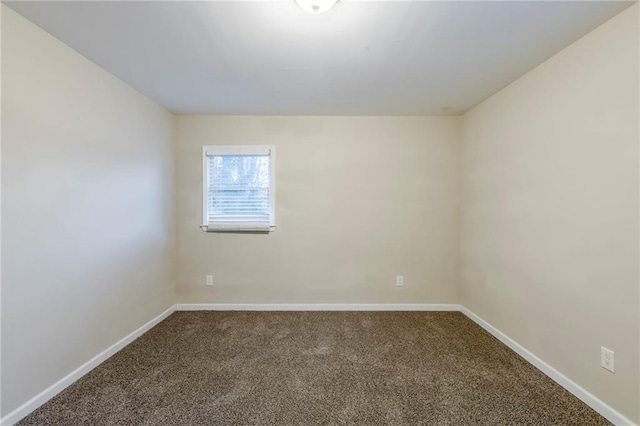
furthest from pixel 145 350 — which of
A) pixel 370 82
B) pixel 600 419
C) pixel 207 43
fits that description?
pixel 600 419

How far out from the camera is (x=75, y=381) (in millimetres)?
1897

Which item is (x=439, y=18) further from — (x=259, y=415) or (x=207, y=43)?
(x=259, y=415)

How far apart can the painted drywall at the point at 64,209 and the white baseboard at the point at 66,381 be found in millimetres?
42

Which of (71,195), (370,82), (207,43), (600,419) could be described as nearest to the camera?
(600,419)

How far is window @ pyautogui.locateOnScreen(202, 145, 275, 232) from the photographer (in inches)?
127

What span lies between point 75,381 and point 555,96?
157 inches

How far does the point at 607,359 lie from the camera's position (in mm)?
1601

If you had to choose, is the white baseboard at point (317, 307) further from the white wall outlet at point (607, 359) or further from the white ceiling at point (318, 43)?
the white ceiling at point (318, 43)

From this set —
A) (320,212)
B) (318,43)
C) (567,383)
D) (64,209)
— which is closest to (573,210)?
(567,383)

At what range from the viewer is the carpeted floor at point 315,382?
159cm

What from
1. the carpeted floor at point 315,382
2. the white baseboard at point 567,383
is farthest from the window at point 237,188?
the white baseboard at point 567,383

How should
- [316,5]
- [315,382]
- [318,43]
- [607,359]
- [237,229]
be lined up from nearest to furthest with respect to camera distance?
1. [316,5]
2. [607,359]
3. [318,43]
4. [315,382]
5. [237,229]

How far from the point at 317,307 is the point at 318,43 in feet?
8.89

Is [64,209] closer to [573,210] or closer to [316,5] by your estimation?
[316,5]
